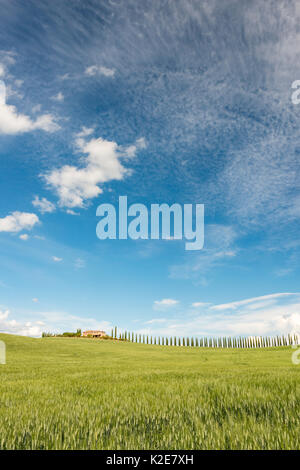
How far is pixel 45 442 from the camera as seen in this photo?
355 cm

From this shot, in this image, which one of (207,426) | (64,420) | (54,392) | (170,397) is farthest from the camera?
(54,392)

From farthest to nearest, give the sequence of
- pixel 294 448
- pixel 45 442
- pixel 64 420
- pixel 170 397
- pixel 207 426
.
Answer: pixel 170 397 → pixel 64 420 → pixel 207 426 → pixel 45 442 → pixel 294 448

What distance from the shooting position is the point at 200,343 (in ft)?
261
